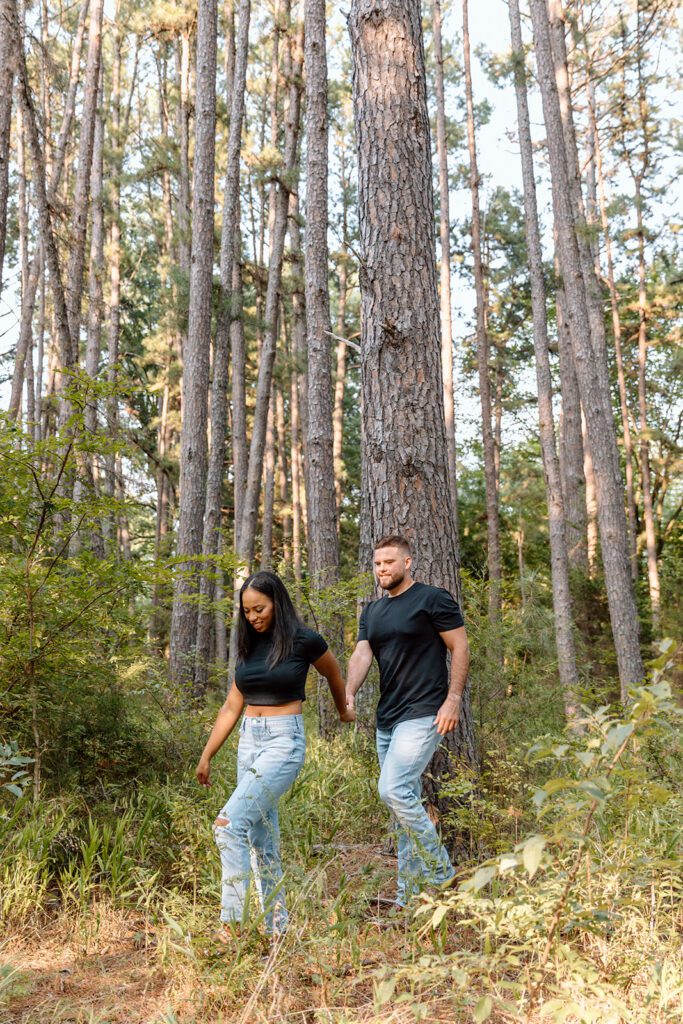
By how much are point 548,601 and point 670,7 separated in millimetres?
10928

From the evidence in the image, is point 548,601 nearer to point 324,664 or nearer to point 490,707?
point 490,707

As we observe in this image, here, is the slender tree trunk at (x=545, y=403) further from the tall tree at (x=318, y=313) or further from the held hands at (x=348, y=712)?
the held hands at (x=348, y=712)

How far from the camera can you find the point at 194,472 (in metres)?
10.5

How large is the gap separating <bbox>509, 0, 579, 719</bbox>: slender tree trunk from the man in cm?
717

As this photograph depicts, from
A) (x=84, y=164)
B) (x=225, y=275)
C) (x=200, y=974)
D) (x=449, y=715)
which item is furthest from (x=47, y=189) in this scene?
(x=200, y=974)

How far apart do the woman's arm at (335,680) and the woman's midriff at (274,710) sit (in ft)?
0.80

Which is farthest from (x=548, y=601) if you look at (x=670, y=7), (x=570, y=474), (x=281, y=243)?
(x=670, y=7)

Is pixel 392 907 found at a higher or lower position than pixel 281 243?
lower

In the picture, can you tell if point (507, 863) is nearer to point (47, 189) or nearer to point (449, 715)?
point (449, 715)

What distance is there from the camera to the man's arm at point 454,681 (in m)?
3.97

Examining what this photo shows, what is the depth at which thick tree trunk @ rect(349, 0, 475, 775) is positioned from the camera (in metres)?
4.79

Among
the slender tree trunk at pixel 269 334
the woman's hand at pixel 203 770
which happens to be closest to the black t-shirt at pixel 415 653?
the woman's hand at pixel 203 770

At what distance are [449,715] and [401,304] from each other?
96.7 inches

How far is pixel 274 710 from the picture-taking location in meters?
3.98
